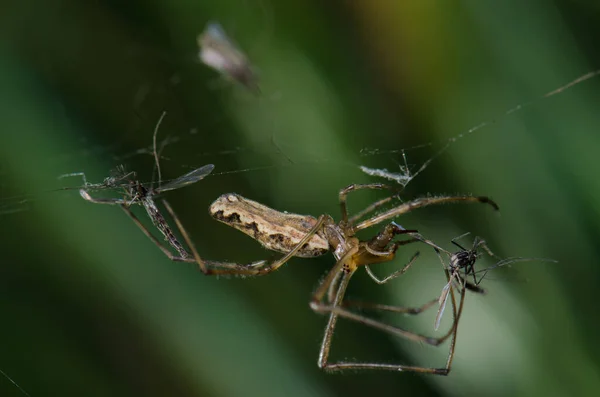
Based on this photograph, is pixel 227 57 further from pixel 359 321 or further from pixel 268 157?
pixel 359 321

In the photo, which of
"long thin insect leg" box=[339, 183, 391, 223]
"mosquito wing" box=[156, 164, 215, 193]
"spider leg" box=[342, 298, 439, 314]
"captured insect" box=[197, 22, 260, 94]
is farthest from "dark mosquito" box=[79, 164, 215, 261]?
"captured insect" box=[197, 22, 260, 94]

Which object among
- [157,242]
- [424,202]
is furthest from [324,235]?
[157,242]

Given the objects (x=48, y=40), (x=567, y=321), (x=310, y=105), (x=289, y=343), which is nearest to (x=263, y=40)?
(x=310, y=105)

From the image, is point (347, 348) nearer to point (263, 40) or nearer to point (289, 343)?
point (289, 343)

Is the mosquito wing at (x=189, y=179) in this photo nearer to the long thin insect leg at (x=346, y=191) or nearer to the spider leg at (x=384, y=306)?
the long thin insect leg at (x=346, y=191)

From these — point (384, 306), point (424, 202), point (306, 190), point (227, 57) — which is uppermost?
point (227, 57)

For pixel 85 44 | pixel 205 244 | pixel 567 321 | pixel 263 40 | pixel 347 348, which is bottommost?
pixel 567 321
